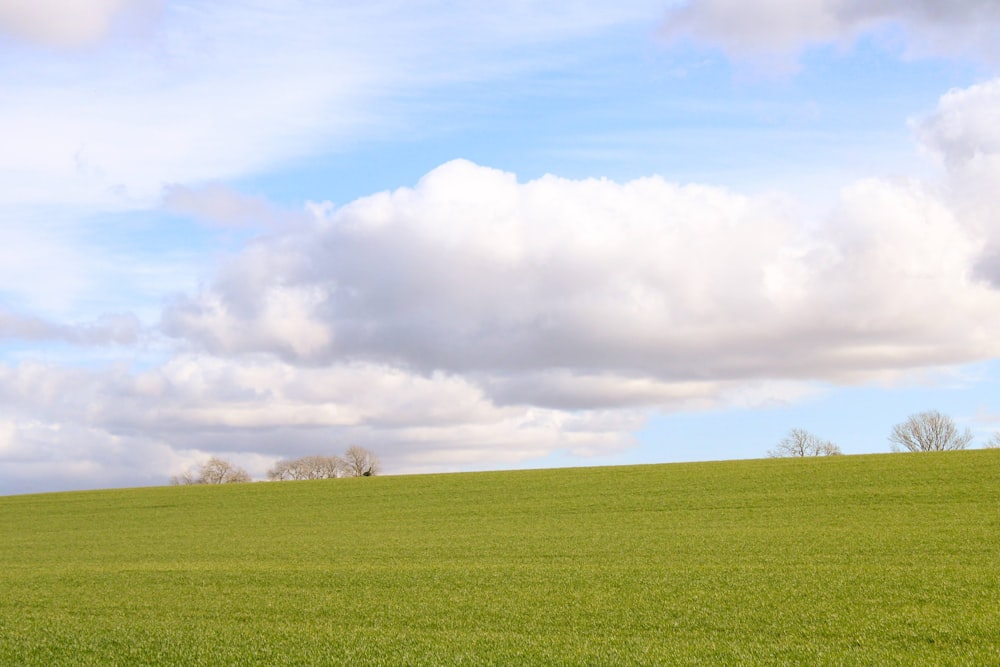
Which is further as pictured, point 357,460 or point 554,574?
point 357,460

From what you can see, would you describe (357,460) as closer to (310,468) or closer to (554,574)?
(310,468)

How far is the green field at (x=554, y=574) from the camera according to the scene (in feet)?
46.8

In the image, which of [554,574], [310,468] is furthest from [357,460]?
[554,574]

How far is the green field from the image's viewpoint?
14.3 metres

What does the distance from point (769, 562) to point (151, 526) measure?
31.5 meters

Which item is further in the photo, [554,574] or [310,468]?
[310,468]

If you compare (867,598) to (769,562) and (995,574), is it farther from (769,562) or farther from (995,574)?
(769,562)

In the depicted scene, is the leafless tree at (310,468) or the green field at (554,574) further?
the leafless tree at (310,468)

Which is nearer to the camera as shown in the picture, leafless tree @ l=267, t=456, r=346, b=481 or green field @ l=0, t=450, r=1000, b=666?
green field @ l=0, t=450, r=1000, b=666

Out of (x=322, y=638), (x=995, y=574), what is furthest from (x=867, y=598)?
(x=322, y=638)

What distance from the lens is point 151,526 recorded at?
1708 inches

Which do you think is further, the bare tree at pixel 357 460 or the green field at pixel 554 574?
the bare tree at pixel 357 460

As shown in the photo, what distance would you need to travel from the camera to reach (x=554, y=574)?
21.7 meters

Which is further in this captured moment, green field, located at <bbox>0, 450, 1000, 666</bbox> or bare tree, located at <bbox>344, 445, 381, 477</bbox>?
bare tree, located at <bbox>344, 445, 381, 477</bbox>
